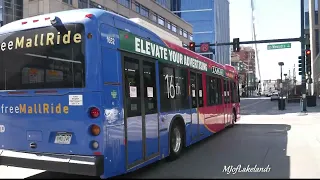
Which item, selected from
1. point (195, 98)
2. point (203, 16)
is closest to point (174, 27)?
point (203, 16)

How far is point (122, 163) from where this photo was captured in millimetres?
5684

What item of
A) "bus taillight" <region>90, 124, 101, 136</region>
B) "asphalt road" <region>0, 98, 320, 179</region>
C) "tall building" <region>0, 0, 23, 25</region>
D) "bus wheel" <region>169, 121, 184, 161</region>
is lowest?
"asphalt road" <region>0, 98, 320, 179</region>

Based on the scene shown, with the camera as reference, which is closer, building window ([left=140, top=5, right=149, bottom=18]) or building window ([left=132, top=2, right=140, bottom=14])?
building window ([left=132, top=2, right=140, bottom=14])

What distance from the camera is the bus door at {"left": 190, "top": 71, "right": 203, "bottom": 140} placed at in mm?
9531

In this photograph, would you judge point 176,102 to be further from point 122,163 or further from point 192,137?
point 122,163

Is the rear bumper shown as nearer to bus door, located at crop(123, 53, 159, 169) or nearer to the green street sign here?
bus door, located at crop(123, 53, 159, 169)

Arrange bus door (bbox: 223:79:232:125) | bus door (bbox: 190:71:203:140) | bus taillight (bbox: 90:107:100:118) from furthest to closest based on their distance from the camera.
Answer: bus door (bbox: 223:79:232:125), bus door (bbox: 190:71:203:140), bus taillight (bbox: 90:107:100:118)

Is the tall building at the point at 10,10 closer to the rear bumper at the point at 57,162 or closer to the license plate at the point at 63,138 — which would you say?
the rear bumper at the point at 57,162

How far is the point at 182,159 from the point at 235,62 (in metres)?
129

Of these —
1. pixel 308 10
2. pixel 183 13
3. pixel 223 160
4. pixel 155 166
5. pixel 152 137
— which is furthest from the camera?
pixel 183 13

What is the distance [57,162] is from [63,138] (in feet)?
1.32

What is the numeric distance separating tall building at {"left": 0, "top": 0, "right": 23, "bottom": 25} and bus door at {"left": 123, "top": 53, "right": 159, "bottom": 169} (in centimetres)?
3422

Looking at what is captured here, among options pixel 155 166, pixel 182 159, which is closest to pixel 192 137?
pixel 182 159

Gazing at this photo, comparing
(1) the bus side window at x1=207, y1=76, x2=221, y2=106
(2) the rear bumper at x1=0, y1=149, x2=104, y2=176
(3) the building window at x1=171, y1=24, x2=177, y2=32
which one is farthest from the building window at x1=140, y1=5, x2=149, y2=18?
(2) the rear bumper at x1=0, y1=149, x2=104, y2=176
